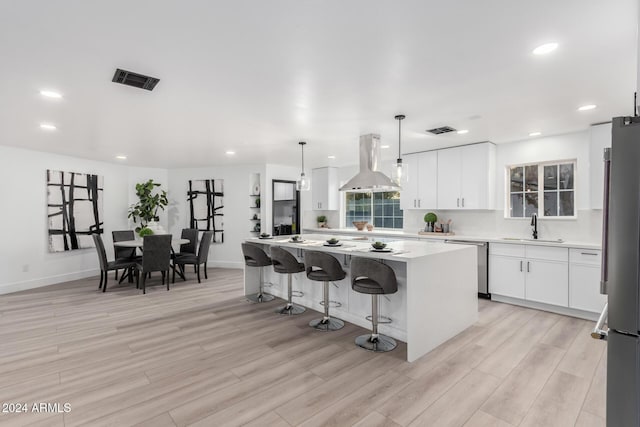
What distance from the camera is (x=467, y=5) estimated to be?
5.68ft

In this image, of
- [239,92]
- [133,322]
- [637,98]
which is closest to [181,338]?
[133,322]

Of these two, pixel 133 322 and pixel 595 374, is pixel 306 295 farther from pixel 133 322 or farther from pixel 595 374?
pixel 595 374

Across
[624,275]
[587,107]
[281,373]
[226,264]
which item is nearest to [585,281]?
[587,107]

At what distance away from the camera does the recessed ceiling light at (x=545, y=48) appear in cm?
213

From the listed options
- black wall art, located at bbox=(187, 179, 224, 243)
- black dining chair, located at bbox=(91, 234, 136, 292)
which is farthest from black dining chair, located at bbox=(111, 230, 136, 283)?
black wall art, located at bbox=(187, 179, 224, 243)

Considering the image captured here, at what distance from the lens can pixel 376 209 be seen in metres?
7.45

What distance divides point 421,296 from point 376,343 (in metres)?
0.69

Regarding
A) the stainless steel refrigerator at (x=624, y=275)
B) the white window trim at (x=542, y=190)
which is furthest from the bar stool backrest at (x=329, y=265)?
the white window trim at (x=542, y=190)

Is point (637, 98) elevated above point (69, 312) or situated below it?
above

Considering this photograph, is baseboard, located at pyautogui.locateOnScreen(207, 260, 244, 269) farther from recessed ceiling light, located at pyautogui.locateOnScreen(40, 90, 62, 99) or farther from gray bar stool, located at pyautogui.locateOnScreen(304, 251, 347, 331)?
recessed ceiling light, located at pyautogui.locateOnScreen(40, 90, 62, 99)

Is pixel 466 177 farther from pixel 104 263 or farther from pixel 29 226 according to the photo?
pixel 29 226

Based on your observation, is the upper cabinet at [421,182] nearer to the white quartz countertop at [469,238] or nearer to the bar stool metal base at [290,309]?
the white quartz countertop at [469,238]

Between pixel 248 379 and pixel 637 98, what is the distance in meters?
3.11

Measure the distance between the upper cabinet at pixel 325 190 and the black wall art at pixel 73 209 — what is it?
4.79m
